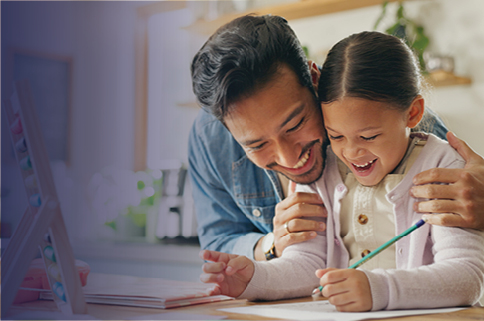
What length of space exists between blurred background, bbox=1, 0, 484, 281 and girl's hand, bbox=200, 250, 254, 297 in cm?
204

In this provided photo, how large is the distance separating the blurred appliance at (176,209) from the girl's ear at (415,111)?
2.24m

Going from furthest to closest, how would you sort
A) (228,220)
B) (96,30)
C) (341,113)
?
(96,30)
(228,220)
(341,113)

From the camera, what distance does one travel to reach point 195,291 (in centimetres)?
93

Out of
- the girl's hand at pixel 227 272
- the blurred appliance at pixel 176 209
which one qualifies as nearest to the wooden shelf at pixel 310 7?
the blurred appliance at pixel 176 209

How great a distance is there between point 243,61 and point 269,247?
1.63 ft

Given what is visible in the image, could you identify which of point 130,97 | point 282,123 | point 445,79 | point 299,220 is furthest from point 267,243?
point 130,97

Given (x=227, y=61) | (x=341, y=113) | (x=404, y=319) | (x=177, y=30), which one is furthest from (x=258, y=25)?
(x=177, y=30)

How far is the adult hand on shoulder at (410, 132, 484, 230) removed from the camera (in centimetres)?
90

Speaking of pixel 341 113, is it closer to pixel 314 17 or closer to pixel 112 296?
pixel 112 296

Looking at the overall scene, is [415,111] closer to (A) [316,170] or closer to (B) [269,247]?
(A) [316,170]

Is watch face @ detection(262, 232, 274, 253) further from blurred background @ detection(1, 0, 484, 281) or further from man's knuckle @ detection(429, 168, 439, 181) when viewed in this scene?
blurred background @ detection(1, 0, 484, 281)

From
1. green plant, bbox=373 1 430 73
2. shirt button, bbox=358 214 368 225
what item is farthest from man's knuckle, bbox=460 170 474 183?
green plant, bbox=373 1 430 73

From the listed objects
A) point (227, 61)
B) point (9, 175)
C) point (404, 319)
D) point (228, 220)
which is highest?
point (227, 61)

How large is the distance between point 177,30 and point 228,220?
2.45m
